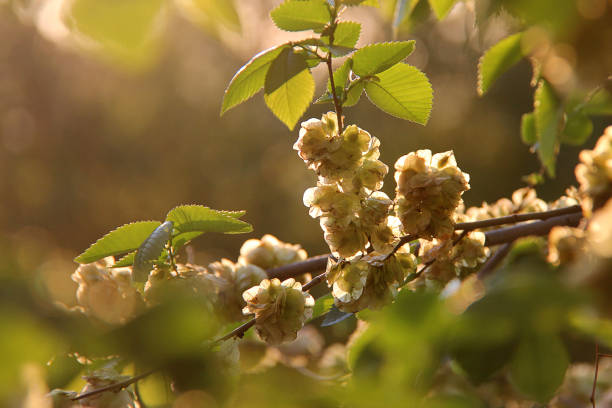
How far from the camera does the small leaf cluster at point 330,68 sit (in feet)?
2.02

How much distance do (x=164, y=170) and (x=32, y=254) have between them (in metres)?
7.10

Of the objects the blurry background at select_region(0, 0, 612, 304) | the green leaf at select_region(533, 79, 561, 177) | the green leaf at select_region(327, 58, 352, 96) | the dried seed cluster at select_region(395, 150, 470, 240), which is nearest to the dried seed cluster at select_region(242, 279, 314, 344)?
the dried seed cluster at select_region(395, 150, 470, 240)

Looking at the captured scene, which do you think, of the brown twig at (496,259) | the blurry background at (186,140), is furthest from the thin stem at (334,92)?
the blurry background at (186,140)

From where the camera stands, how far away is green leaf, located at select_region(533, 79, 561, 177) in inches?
26.0

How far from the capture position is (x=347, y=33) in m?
0.63

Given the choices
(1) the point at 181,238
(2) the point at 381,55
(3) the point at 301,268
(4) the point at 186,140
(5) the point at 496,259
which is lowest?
(5) the point at 496,259

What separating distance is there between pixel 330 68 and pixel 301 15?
7 cm

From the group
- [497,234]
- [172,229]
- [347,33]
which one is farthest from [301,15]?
[497,234]

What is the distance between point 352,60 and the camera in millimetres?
633

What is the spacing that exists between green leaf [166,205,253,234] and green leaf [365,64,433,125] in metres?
0.23

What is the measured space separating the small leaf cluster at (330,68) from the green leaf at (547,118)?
0.15m

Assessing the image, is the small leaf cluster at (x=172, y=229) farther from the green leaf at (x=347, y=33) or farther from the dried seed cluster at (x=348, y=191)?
the green leaf at (x=347, y=33)

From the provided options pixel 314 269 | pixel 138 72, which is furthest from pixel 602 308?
pixel 314 269

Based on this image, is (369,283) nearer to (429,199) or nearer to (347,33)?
(429,199)
